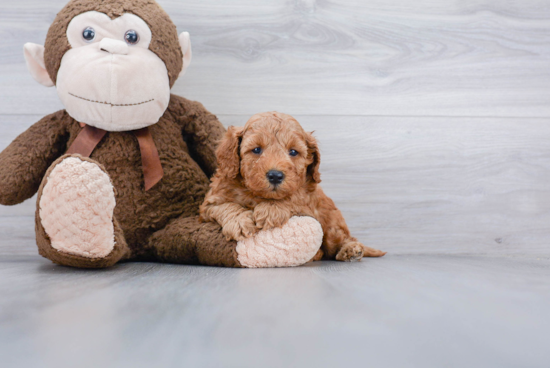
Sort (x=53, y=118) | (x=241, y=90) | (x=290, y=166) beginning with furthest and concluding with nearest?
1. (x=241, y=90)
2. (x=53, y=118)
3. (x=290, y=166)

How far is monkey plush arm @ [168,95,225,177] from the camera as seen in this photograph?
1.10 m

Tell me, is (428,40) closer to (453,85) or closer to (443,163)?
(453,85)

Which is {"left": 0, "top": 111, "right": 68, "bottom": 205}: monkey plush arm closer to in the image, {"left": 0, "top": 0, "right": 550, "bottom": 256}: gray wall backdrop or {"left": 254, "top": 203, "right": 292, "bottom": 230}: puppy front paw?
{"left": 0, "top": 0, "right": 550, "bottom": 256}: gray wall backdrop

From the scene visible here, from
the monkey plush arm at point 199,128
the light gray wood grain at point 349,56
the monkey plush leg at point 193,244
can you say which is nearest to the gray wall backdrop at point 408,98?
the light gray wood grain at point 349,56

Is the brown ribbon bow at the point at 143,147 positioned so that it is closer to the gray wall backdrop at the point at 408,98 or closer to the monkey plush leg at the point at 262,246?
the monkey plush leg at the point at 262,246

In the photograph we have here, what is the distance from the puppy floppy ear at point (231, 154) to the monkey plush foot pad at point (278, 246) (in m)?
0.15

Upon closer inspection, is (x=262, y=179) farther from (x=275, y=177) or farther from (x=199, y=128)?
(x=199, y=128)

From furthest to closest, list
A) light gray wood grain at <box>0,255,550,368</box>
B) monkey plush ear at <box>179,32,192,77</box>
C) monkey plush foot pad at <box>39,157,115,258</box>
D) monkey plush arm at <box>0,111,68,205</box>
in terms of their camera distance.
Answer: monkey plush ear at <box>179,32,192,77</box> → monkey plush arm at <box>0,111,68,205</box> → monkey plush foot pad at <box>39,157,115,258</box> → light gray wood grain at <box>0,255,550,368</box>

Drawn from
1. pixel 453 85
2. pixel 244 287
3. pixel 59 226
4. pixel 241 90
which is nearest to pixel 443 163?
pixel 453 85

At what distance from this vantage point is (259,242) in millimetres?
875

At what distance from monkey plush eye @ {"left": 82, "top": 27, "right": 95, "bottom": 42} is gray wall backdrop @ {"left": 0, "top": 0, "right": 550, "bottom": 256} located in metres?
0.39

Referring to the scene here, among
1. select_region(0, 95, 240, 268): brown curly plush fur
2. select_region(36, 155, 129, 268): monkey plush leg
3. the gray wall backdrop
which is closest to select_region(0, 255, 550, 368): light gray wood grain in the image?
select_region(36, 155, 129, 268): monkey plush leg

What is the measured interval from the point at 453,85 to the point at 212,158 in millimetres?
843

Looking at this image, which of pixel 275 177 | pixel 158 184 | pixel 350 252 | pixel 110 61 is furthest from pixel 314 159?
pixel 110 61
